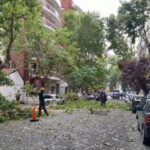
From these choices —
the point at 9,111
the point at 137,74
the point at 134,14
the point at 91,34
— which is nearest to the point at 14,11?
the point at 9,111

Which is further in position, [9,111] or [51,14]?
[51,14]

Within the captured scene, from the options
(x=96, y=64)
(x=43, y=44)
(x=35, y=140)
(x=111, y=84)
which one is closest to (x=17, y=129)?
(x=35, y=140)

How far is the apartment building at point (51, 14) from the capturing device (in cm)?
7131

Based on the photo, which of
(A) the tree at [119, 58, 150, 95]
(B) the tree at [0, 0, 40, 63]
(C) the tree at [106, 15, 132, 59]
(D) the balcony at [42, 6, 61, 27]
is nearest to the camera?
(B) the tree at [0, 0, 40, 63]

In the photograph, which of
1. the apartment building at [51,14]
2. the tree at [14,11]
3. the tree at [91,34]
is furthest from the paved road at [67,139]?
the tree at [91,34]

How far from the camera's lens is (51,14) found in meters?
76.1

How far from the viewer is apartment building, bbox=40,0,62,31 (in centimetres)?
7131

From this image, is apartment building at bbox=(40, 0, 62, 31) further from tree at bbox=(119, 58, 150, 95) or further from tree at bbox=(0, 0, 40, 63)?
tree at bbox=(0, 0, 40, 63)

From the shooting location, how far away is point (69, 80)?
74875 millimetres

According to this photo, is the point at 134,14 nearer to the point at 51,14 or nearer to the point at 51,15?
the point at 51,14

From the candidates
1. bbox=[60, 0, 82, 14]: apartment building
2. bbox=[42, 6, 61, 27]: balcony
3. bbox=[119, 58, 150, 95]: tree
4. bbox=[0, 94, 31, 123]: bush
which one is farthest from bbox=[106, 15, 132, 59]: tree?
bbox=[60, 0, 82, 14]: apartment building

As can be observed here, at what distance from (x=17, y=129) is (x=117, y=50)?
5170 cm

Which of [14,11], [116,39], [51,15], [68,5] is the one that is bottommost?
[14,11]

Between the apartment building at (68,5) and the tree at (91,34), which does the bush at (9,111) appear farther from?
the apartment building at (68,5)
